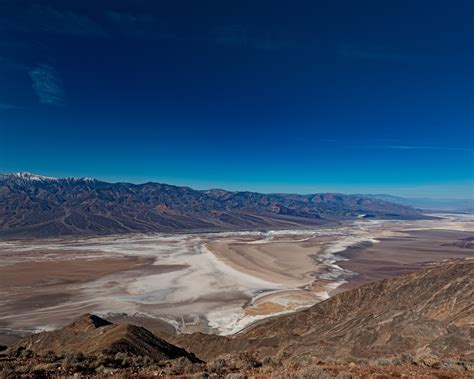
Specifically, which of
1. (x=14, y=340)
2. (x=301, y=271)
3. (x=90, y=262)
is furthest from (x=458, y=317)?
(x=90, y=262)

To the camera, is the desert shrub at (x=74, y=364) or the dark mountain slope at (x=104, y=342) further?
the dark mountain slope at (x=104, y=342)

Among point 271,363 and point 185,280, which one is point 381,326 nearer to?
point 271,363

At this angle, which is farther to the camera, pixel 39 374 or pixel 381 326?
pixel 381 326

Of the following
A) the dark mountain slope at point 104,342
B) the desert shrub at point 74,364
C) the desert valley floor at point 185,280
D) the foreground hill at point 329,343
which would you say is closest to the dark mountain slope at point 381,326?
the foreground hill at point 329,343

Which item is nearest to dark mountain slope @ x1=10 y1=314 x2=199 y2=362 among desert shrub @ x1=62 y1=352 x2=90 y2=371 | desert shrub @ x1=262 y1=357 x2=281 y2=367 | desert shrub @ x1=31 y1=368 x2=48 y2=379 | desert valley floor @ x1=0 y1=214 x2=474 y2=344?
desert shrub @ x1=62 y1=352 x2=90 y2=371

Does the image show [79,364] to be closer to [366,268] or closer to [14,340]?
[14,340]

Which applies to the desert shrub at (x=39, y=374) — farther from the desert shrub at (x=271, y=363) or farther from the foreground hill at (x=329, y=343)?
the desert shrub at (x=271, y=363)

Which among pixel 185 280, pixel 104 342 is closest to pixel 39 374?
pixel 104 342
